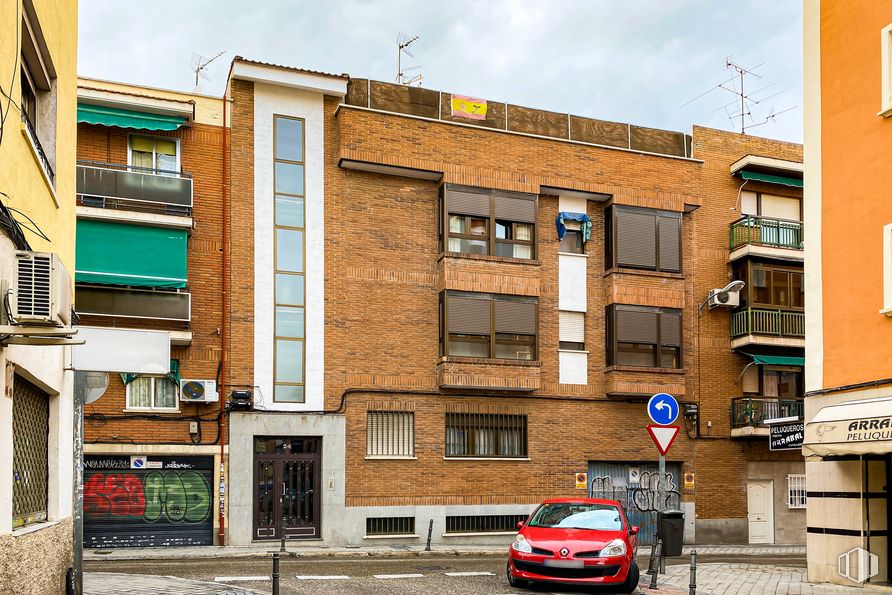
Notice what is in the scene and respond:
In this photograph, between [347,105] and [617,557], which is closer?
[617,557]

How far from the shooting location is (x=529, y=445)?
85.0 feet

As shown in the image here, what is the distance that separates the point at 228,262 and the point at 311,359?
3.15 metres

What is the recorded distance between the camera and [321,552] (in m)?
21.4

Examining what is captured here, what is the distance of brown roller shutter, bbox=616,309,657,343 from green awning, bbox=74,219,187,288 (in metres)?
11.9

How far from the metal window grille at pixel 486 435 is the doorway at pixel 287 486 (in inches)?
143

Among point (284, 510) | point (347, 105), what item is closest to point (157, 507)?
point (284, 510)

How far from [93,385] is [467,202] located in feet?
50.7

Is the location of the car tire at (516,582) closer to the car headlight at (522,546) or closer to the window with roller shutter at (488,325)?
the car headlight at (522,546)

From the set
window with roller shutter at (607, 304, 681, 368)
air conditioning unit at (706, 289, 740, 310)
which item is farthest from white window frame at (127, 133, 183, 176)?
air conditioning unit at (706, 289, 740, 310)

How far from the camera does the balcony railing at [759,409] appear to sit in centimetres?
2772

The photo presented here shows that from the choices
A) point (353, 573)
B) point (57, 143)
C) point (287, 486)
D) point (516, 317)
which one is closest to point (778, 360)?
point (516, 317)

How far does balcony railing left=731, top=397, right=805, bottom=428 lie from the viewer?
27719mm

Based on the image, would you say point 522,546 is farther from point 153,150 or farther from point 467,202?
point 153,150

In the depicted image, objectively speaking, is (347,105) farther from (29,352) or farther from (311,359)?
(29,352)
